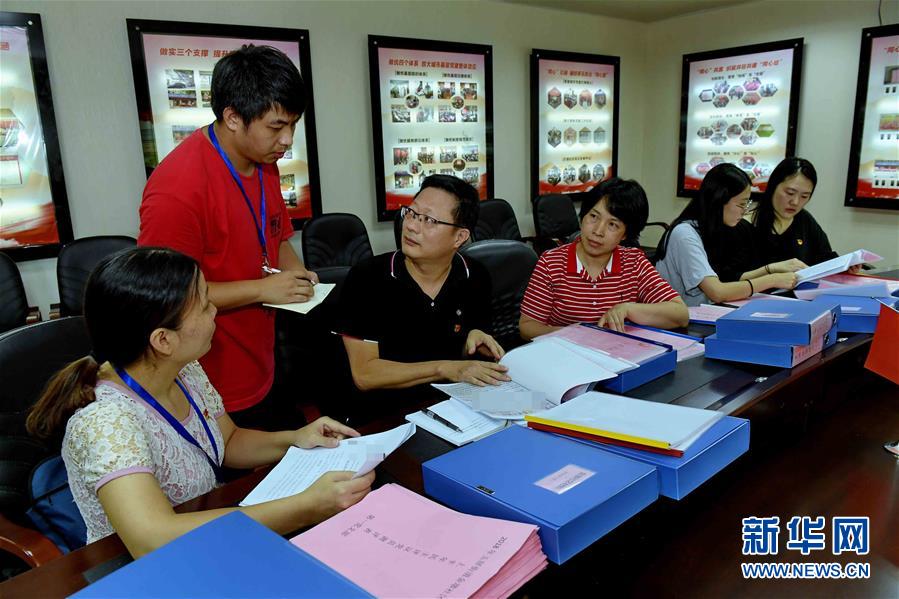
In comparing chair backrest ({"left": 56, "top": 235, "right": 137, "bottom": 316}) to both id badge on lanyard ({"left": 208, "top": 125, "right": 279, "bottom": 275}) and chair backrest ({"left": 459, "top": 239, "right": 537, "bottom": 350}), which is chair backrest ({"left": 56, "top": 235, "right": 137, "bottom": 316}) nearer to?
id badge on lanyard ({"left": 208, "top": 125, "right": 279, "bottom": 275})

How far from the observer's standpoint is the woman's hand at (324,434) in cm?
118

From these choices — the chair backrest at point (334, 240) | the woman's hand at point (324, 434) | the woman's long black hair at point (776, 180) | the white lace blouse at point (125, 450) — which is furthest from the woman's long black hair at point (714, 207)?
the white lace blouse at point (125, 450)

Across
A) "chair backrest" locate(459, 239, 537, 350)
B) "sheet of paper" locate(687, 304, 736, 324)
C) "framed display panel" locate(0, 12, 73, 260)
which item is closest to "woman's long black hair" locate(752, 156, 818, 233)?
"sheet of paper" locate(687, 304, 736, 324)

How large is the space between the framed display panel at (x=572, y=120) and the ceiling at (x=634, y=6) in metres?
0.36

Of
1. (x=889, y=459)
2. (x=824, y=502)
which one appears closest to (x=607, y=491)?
(x=824, y=502)

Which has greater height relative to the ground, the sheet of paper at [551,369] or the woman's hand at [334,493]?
the sheet of paper at [551,369]

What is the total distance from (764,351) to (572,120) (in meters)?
4.24

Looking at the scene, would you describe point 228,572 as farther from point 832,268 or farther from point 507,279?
point 832,268

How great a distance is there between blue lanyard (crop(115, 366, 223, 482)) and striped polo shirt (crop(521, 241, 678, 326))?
3.84 feet

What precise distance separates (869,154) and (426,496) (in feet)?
15.8

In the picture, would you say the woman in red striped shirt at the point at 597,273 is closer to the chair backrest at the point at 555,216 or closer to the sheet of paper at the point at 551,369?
the sheet of paper at the point at 551,369

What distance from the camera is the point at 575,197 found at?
547cm

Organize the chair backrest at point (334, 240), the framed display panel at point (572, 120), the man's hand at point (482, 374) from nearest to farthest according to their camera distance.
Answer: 1. the man's hand at point (482, 374)
2. the chair backrest at point (334, 240)
3. the framed display panel at point (572, 120)

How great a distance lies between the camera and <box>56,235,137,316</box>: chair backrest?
10.0ft
